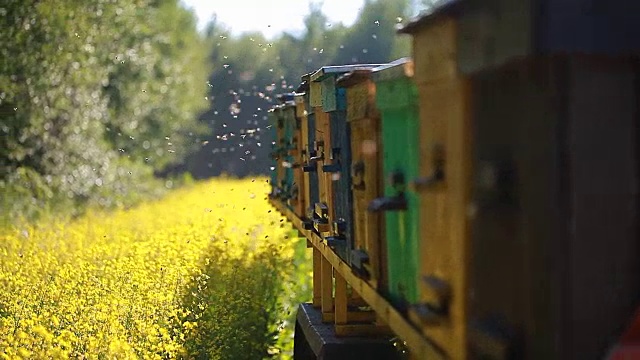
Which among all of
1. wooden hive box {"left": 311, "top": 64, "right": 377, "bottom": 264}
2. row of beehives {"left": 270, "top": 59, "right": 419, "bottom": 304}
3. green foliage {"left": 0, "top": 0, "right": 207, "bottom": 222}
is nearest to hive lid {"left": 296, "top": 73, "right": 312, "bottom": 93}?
row of beehives {"left": 270, "top": 59, "right": 419, "bottom": 304}

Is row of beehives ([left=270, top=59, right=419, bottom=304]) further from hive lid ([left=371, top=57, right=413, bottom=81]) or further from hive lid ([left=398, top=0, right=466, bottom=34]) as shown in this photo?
hive lid ([left=398, top=0, right=466, bottom=34])

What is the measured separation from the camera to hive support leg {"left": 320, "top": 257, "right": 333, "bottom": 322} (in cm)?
853

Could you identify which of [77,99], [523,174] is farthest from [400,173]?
[77,99]

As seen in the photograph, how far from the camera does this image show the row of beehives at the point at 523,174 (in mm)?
2758

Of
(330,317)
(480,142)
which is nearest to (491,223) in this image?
(480,142)

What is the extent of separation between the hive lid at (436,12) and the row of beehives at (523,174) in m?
0.01

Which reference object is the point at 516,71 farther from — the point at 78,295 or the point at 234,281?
the point at 234,281

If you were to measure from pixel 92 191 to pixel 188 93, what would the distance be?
507 inches

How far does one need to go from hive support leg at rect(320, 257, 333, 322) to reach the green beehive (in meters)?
3.69

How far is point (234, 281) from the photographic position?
10.0m

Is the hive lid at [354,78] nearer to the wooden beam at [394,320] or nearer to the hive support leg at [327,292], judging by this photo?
the wooden beam at [394,320]

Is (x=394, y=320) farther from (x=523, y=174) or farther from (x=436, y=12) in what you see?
(x=523, y=174)

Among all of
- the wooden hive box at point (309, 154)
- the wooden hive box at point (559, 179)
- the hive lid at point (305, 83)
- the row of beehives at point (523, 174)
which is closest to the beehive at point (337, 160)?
the hive lid at point (305, 83)

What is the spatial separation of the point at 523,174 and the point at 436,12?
775mm
